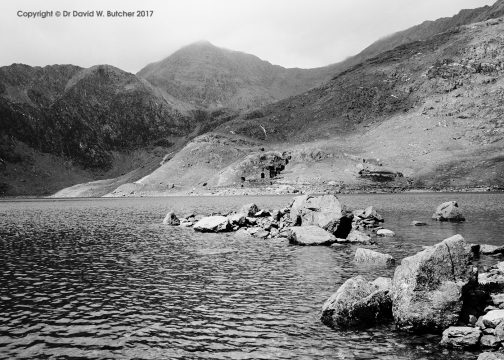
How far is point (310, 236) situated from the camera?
49.8 m

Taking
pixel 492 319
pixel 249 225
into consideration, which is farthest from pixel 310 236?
pixel 492 319

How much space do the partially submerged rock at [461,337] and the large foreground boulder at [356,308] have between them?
12.6 feet

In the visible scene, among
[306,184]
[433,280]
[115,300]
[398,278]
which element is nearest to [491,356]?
[433,280]

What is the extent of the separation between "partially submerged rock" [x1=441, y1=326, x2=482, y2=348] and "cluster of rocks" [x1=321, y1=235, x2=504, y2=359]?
0.07 m

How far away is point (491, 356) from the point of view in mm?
15633

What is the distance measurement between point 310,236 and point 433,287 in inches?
1140

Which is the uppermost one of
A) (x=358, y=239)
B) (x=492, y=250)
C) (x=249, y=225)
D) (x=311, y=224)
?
(x=311, y=224)

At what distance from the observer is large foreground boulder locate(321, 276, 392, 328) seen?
2133cm

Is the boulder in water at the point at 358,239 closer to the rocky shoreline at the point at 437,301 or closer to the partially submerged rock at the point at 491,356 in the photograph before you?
the rocky shoreline at the point at 437,301

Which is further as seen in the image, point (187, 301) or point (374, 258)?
point (374, 258)

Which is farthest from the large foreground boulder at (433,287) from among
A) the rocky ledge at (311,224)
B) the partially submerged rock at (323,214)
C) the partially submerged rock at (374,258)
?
the partially submerged rock at (323,214)

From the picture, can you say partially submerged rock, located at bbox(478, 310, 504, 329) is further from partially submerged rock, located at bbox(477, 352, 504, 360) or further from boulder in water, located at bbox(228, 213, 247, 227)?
boulder in water, located at bbox(228, 213, 247, 227)

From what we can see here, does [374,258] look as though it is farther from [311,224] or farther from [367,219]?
[367,219]

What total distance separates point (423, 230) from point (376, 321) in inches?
1585
